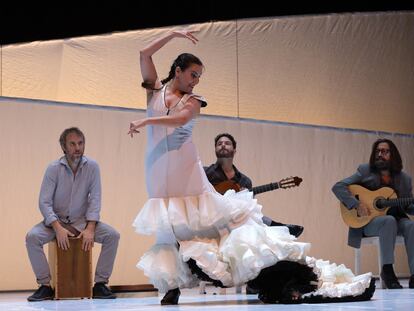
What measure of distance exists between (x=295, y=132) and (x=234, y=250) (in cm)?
406

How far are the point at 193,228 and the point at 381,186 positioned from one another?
2498 mm

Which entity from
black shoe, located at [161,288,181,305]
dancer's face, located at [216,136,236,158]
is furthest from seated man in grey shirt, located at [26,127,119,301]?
black shoe, located at [161,288,181,305]

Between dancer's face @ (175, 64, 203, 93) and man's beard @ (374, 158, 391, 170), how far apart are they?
237 centimetres

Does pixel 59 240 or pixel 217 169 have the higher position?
pixel 217 169

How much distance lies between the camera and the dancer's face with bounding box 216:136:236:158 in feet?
19.2

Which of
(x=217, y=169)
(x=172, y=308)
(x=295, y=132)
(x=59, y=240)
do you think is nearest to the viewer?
(x=172, y=308)

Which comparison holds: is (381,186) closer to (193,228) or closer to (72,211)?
(72,211)

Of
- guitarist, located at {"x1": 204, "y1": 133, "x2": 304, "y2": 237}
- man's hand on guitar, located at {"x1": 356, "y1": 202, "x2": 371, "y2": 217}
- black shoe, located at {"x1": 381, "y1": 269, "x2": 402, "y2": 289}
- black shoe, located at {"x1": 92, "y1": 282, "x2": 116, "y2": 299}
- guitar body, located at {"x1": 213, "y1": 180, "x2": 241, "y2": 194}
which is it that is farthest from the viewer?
man's hand on guitar, located at {"x1": 356, "y1": 202, "x2": 371, "y2": 217}

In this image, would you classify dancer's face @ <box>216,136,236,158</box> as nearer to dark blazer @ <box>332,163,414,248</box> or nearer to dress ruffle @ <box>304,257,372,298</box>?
dark blazer @ <box>332,163,414,248</box>

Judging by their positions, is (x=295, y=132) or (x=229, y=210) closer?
(x=229, y=210)

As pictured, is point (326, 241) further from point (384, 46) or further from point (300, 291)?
point (300, 291)

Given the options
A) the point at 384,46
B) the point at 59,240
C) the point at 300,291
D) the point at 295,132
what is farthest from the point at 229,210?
the point at 384,46

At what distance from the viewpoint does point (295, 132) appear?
Answer: 25.4 ft

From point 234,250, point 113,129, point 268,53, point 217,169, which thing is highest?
point 268,53
